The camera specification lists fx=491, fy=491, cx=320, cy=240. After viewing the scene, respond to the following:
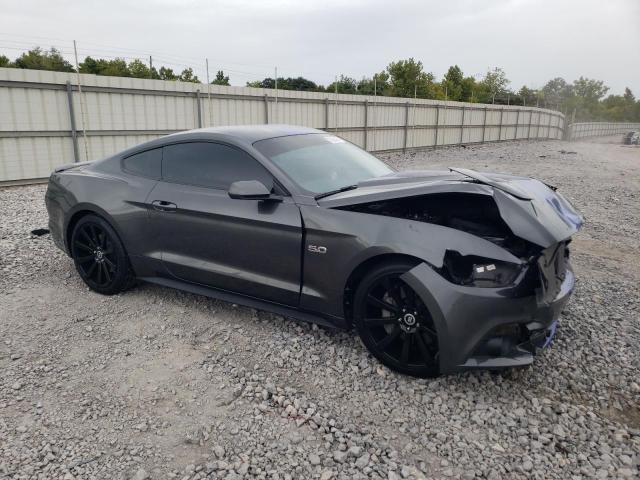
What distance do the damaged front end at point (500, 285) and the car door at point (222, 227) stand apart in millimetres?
924

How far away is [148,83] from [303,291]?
1096 centimetres

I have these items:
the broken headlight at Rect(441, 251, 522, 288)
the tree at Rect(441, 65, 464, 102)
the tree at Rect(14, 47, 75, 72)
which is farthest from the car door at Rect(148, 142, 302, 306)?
the tree at Rect(441, 65, 464, 102)

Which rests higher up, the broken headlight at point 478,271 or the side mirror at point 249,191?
the side mirror at point 249,191

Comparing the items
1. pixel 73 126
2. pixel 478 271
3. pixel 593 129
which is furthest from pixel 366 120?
pixel 593 129

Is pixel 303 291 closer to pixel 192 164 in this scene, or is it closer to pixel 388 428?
pixel 388 428

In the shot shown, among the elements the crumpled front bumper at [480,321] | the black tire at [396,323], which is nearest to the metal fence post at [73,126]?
the black tire at [396,323]

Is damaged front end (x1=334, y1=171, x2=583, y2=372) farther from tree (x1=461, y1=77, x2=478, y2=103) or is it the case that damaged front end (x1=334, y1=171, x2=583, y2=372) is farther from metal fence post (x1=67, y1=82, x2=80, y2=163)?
tree (x1=461, y1=77, x2=478, y2=103)

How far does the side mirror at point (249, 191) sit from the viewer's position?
3279mm

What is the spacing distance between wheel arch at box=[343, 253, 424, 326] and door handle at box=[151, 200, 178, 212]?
1572 millimetres

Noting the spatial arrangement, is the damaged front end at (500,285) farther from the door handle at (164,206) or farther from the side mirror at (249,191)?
the door handle at (164,206)

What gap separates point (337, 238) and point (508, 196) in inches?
41.3

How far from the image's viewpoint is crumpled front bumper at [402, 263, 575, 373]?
269 cm

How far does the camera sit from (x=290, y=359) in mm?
3355

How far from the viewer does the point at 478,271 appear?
276 centimetres
